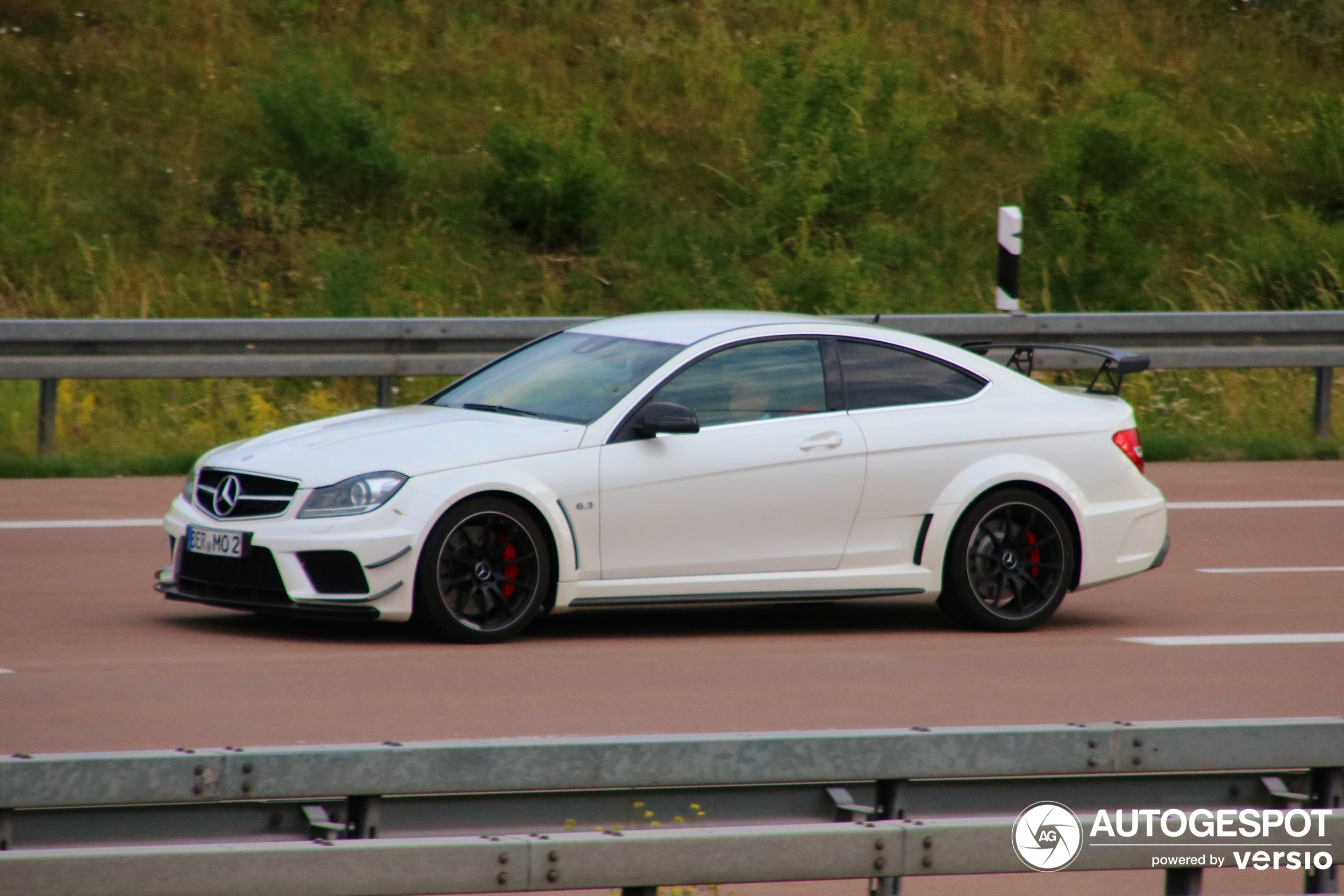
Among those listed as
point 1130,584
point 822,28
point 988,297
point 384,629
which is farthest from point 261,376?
point 822,28

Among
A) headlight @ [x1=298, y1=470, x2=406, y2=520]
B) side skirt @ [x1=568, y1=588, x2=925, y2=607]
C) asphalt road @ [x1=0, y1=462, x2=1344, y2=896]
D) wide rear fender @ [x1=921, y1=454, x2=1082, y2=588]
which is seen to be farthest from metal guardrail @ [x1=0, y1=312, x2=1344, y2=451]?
headlight @ [x1=298, y1=470, x2=406, y2=520]

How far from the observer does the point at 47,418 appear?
13328 millimetres

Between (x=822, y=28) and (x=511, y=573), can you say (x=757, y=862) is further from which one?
(x=822, y=28)

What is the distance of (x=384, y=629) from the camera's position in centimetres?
848

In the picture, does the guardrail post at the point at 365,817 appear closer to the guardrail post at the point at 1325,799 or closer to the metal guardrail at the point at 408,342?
the guardrail post at the point at 1325,799

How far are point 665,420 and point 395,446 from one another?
45.5 inches

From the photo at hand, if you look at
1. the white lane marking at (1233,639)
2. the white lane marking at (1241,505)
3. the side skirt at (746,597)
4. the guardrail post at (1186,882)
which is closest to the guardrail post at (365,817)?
the guardrail post at (1186,882)

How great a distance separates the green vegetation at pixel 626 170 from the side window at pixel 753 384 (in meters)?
7.46

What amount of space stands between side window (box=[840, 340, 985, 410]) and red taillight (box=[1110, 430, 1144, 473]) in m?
0.71

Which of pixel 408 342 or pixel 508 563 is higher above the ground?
pixel 408 342

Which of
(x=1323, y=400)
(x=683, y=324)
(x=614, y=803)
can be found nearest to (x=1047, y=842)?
(x=614, y=803)

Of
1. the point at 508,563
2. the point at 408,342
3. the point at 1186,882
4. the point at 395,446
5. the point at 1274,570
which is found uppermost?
the point at 408,342

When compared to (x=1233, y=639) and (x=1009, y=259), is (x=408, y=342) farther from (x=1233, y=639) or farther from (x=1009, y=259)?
(x=1233, y=639)

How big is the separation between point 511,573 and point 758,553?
113 centimetres
